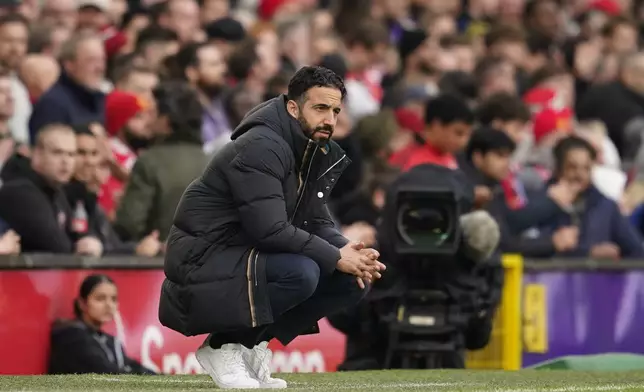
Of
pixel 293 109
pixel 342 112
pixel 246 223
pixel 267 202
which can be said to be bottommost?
pixel 246 223

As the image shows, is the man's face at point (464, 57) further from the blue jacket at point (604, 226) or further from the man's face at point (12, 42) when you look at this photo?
the man's face at point (12, 42)

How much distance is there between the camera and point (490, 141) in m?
15.2

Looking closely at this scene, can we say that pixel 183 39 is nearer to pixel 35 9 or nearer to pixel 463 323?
pixel 35 9

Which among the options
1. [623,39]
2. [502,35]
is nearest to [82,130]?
[502,35]

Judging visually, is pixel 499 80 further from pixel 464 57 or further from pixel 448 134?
pixel 448 134

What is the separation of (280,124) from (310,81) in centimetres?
27

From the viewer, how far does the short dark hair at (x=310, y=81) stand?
995cm

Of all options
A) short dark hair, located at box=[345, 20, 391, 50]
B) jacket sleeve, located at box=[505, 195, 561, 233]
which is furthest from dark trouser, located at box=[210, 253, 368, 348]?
short dark hair, located at box=[345, 20, 391, 50]

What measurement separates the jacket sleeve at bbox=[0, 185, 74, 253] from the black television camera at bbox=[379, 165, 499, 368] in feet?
7.12

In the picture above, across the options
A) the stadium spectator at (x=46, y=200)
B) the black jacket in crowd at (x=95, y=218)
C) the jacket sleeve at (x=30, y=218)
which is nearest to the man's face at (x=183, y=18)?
the black jacket in crowd at (x=95, y=218)

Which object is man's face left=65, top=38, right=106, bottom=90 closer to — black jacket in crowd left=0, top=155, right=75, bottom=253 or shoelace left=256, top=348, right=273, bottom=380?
black jacket in crowd left=0, top=155, right=75, bottom=253

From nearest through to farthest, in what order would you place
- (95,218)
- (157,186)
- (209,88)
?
1. (95,218)
2. (157,186)
3. (209,88)

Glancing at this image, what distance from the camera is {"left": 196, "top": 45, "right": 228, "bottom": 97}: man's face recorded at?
15.7 m

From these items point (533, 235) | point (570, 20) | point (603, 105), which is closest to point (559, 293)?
point (533, 235)
